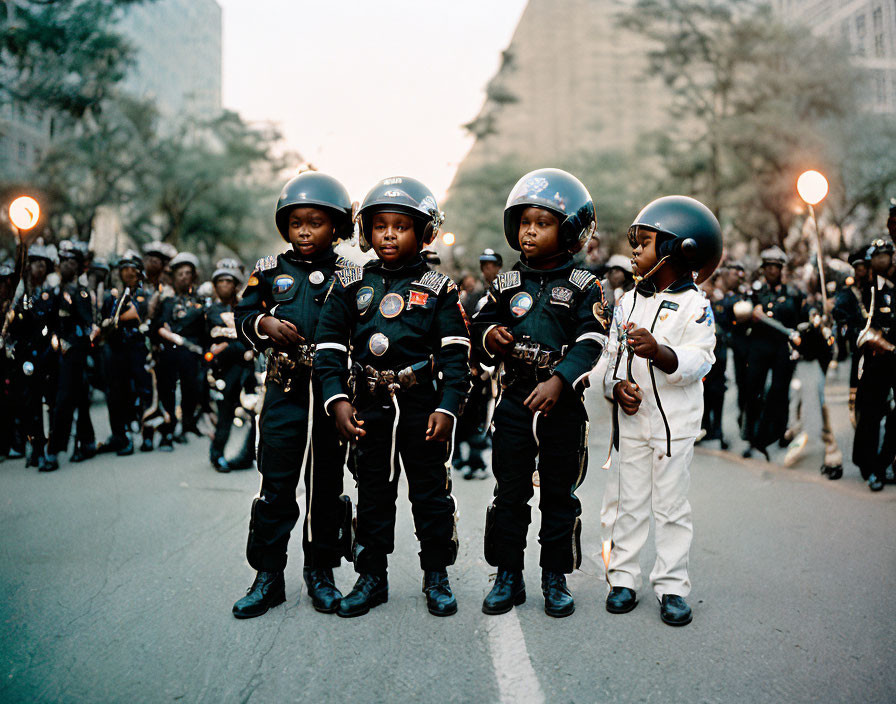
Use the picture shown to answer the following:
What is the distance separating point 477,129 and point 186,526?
123 ft

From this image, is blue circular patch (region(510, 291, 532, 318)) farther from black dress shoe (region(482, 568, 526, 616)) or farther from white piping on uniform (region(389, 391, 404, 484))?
black dress shoe (region(482, 568, 526, 616))

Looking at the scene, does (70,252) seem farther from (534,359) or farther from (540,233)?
(534,359)

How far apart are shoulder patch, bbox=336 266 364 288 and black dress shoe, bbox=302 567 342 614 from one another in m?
1.62

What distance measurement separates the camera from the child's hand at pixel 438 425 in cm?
374

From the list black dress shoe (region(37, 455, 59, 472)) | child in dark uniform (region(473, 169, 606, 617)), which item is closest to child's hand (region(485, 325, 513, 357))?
child in dark uniform (region(473, 169, 606, 617))

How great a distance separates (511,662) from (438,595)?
0.70m

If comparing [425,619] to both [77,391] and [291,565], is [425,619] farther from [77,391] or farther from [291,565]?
[77,391]

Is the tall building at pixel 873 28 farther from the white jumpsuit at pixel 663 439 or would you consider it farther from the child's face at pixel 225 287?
the white jumpsuit at pixel 663 439

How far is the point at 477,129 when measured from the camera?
4022 cm

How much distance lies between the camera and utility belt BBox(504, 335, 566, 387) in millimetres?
3838

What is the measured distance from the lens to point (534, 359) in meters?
3.84

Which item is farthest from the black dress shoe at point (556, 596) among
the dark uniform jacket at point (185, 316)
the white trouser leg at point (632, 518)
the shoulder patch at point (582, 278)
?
the dark uniform jacket at point (185, 316)

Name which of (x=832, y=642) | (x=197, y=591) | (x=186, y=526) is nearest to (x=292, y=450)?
(x=197, y=591)

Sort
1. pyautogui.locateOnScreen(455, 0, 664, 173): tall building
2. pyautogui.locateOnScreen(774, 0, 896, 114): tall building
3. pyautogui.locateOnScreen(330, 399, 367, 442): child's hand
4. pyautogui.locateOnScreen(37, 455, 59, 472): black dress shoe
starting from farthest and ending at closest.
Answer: pyautogui.locateOnScreen(774, 0, 896, 114): tall building
pyautogui.locateOnScreen(455, 0, 664, 173): tall building
pyautogui.locateOnScreen(37, 455, 59, 472): black dress shoe
pyautogui.locateOnScreen(330, 399, 367, 442): child's hand
